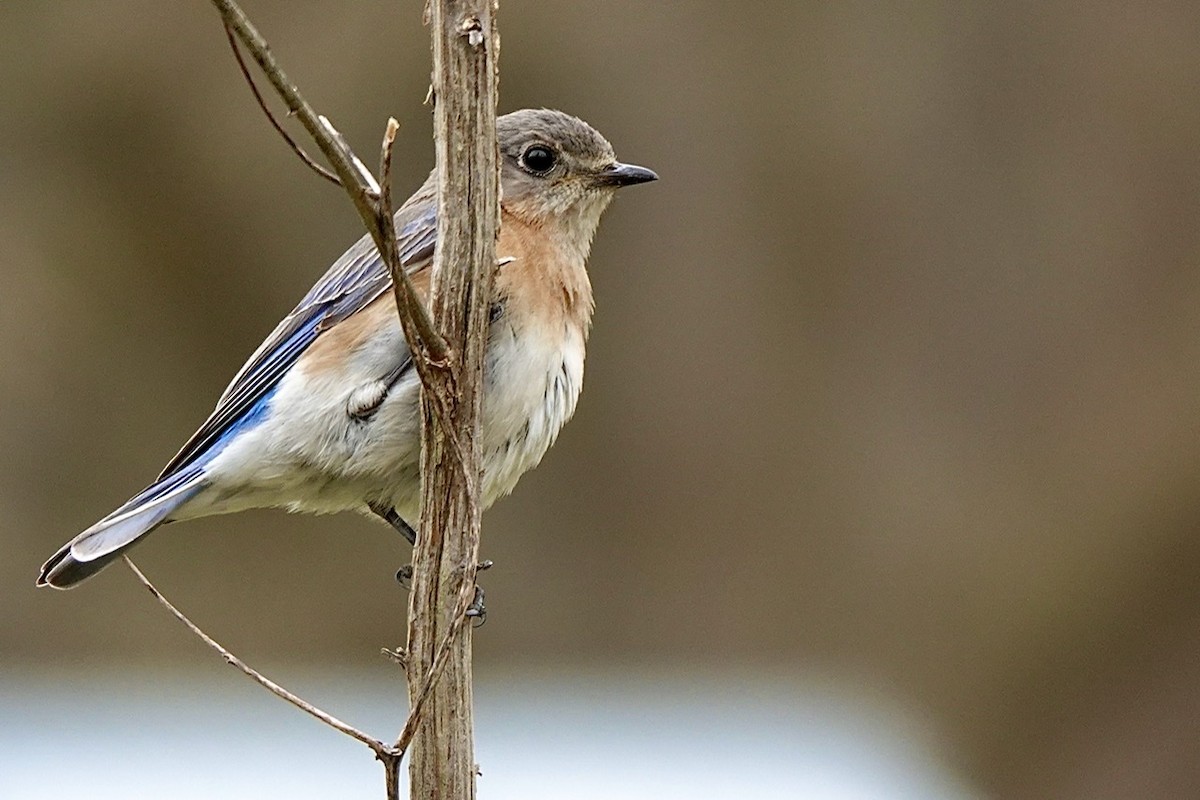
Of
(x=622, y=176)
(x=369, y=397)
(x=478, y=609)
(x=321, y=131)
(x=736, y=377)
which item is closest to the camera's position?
(x=321, y=131)

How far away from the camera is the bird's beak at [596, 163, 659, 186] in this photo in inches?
143

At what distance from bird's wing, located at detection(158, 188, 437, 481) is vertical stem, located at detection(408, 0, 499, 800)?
1012mm

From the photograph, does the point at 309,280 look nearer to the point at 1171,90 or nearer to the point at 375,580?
the point at 375,580

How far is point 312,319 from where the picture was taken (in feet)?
11.6

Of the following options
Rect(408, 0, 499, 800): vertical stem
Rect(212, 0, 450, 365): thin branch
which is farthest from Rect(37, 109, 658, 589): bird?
Rect(212, 0, 450, 365): thin branch

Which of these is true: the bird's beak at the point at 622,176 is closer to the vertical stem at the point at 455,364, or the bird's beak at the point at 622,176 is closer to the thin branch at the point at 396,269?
the vertical stem at the point at 455,364

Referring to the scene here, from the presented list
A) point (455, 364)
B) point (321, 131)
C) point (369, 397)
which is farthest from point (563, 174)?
point (321, 131)

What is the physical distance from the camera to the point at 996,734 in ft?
19.6

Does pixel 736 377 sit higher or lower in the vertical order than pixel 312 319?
higher

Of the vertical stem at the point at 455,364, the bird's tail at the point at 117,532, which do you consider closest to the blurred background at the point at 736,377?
the bird's tail at the point at 117,532

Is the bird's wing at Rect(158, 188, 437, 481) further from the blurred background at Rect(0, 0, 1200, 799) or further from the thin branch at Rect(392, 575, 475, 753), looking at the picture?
the blurred background at Rect(0, 0, 1200, 799)

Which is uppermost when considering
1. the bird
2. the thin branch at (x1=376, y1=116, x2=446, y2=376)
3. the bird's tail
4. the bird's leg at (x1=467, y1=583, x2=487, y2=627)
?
the bird

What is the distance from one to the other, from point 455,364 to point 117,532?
3.83ft

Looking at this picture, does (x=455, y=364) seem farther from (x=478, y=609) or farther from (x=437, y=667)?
(x=478, y=609)
